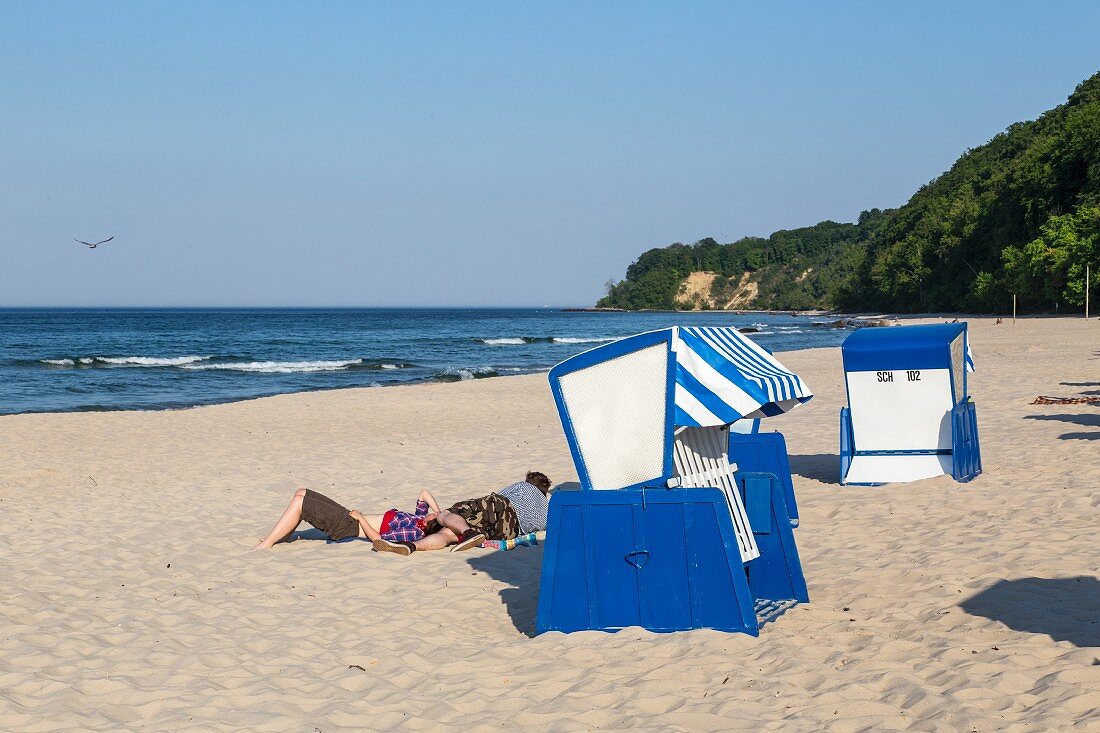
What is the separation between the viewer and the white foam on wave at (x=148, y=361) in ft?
135

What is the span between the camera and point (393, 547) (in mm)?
7730

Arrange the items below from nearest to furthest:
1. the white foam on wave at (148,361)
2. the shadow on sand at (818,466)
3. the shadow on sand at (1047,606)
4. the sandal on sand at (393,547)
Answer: the shadow on sand at (1047,606) < the sandal on sand at (393,547) < the shadow on sand at (818,466) < the white foam on wave at (148,361)

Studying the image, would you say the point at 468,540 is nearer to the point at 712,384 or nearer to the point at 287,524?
the point at 287,524

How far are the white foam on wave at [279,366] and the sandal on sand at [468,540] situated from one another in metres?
30.9

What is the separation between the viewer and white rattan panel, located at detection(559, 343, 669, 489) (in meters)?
5.32

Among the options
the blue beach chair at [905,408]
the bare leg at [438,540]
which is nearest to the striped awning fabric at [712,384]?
the bare leg at [438,540]

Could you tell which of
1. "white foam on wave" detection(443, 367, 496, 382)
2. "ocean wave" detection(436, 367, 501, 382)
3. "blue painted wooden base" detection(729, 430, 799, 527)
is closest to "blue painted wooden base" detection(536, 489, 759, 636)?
"blue painted wooden base" detection(729, 430, 799, 527)

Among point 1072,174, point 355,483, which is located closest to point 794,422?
point 355,483

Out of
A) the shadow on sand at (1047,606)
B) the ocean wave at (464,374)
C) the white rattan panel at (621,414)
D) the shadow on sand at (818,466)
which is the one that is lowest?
the ocean wave at (464,374)

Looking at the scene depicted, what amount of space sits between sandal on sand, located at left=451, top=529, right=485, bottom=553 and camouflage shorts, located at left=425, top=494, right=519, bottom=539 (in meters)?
0.07

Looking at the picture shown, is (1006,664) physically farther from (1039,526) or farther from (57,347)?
(57,347)

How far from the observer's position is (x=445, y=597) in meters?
6.58

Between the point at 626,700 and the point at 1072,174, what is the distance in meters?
71.3

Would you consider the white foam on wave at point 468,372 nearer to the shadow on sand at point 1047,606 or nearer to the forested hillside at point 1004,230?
the shadow on sand at point 1047,606
